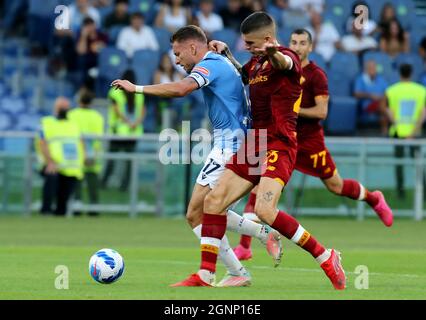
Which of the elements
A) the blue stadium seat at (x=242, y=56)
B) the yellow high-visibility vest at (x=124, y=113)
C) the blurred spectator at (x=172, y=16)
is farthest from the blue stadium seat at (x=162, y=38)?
the yellow high-visibility vest at (x=124, y=113)

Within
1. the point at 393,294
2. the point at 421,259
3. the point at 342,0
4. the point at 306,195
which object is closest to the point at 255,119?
the point at 393,294

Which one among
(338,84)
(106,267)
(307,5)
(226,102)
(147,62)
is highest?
(307,5)

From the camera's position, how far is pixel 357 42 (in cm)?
2484

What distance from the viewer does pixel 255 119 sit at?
10703 mm

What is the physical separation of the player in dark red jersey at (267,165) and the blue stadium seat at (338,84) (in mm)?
12997

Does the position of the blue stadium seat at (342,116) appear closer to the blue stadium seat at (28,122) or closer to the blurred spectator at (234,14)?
the blurred spectator at (234,14)

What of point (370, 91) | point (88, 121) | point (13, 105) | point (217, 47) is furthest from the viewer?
point (13, 105)

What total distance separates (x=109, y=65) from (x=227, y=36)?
235 centimetres

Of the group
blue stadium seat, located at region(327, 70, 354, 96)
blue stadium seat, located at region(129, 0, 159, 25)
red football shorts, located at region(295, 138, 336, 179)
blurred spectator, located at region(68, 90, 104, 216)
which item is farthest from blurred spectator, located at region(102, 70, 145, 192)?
red football shorts, located at region(295, 138, 336, 179)

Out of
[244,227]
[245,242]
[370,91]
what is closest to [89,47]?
[370,91]

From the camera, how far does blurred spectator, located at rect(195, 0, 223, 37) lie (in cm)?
2430

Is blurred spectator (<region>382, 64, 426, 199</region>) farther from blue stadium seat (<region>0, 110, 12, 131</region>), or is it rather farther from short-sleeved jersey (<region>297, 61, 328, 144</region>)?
short-sleeved jersey (<region>297, 61, 328, 144</region>)

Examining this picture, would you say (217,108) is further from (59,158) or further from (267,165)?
(59,158)

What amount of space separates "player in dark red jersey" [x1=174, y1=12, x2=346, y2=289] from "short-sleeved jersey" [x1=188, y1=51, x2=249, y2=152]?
0.13 metres
